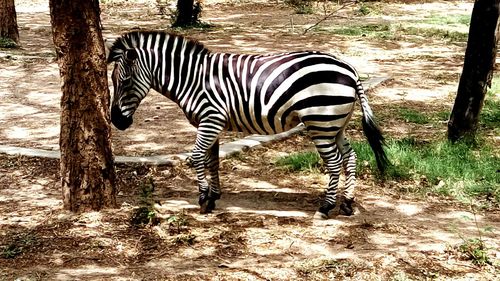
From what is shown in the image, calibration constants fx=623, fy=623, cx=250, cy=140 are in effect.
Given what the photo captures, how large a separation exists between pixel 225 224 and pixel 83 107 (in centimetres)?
157

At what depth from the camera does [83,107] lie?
17.4 feet

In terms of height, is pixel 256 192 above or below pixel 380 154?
below

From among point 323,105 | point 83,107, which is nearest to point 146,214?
point 83,107

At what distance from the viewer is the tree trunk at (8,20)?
14.6m

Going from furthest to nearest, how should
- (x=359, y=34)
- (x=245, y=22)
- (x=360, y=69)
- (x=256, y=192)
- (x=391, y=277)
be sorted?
(x=245, y=22) → (x=359, y=34) → (x=360, y=69) → (x=256, y=192) → (x=391, y=277)

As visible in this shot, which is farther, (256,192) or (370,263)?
(256,192)

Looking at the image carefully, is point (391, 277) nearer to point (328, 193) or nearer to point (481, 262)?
point (481, 262)

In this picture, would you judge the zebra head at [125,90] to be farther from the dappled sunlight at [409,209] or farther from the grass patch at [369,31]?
the grass patch at [369,31]

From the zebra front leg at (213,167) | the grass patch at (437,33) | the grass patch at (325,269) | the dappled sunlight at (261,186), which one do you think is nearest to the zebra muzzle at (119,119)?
the zebra front leg at (213,167)

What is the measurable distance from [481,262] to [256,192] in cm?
244

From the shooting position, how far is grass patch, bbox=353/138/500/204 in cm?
605

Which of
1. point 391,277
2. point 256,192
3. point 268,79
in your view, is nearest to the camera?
point 391,277

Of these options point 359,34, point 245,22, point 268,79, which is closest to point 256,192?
point 268,79

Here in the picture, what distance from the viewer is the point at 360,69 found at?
41.3 ft
